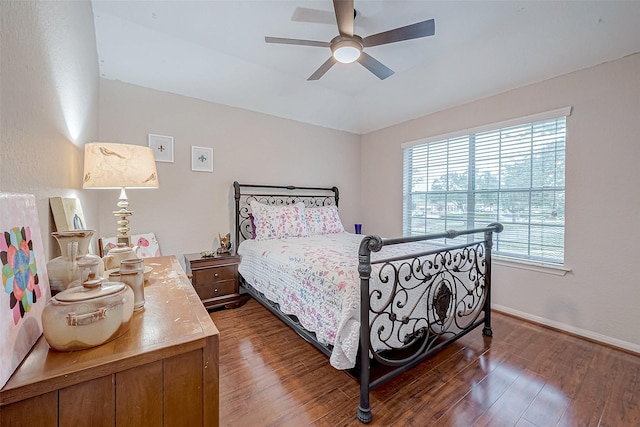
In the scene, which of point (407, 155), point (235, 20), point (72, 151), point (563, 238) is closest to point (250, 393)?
point (72, 151)

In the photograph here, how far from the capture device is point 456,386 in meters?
1.81

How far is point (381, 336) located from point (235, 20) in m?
2.81

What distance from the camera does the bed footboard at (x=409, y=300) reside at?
1.53m

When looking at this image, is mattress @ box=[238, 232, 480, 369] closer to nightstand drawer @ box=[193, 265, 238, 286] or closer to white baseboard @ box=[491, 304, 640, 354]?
nightstand drawer @ box=[193, 265, 238, 286]

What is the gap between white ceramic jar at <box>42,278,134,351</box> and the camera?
0.66m

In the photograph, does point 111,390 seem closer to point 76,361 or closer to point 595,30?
point 76,361

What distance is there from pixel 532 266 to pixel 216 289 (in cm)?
341

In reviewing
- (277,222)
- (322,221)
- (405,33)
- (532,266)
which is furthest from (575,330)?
(277,222)

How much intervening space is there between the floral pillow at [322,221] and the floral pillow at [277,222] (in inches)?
4.2

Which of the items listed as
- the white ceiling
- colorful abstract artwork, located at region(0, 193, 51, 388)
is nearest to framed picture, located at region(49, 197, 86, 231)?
colorful abstract artwork, located at region(0, 193, 51, 388)

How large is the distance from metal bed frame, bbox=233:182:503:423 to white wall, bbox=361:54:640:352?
0.76m

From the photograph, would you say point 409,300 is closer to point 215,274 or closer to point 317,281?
point 317,281

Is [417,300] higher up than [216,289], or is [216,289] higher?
[417,300]

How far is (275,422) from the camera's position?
5.00 ft
